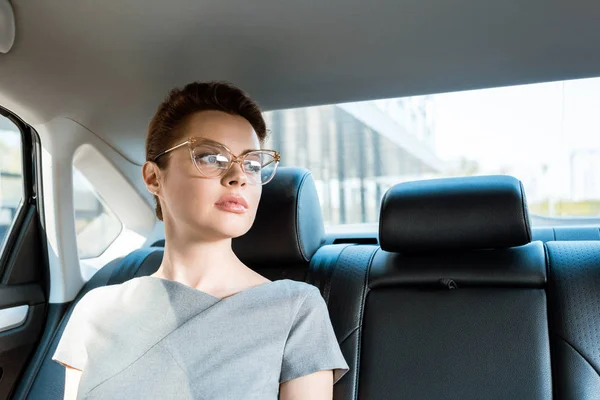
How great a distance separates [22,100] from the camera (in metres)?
2.27

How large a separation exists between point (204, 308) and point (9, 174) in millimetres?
1244

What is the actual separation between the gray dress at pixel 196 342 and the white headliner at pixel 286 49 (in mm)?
822

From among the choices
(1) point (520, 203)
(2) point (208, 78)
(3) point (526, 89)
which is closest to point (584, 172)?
(3) point (526, 89)

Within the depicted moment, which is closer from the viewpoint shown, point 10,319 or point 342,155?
point 10,319

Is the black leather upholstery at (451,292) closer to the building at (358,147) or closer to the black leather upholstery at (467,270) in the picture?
the black leather upholstery at (467,270)

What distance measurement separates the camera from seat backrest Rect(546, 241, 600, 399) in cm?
171

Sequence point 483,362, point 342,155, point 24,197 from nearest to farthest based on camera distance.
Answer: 1. point 483,362
2. point 24,197
3. point 342,155

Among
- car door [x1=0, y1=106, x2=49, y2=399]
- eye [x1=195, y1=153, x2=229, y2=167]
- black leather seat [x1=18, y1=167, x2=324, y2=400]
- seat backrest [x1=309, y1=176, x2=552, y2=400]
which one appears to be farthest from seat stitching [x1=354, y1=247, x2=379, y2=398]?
car door [x1=0, y1=106, x2=49, y2=399]

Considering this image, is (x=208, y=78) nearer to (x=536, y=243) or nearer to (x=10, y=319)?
(x=10, y=319)

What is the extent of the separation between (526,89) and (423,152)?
0.48m

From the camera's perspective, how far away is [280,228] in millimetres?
2182

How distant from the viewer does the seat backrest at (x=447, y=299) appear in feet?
5.94

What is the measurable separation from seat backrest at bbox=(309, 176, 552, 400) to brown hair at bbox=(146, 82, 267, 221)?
0.65 m

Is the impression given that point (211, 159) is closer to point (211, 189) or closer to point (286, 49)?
point (211, 189)
